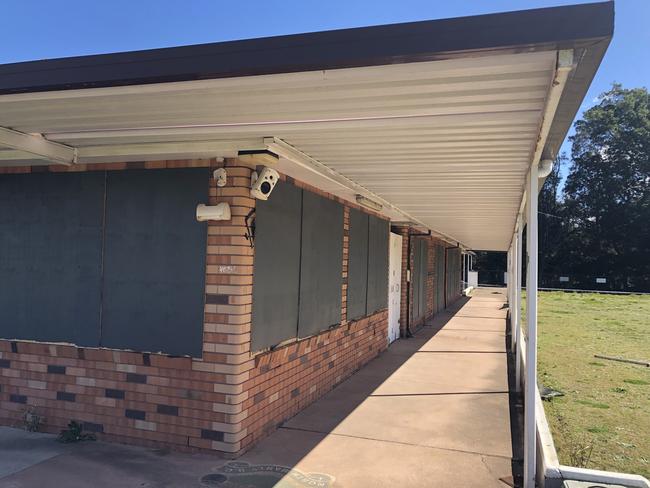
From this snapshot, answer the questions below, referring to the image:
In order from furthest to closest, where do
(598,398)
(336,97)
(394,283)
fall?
(394,283) → (598,398) → (336,97)

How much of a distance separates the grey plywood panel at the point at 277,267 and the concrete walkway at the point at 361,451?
3.30 ft

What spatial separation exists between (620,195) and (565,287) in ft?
42.4

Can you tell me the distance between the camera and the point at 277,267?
Answer: 5.00 m

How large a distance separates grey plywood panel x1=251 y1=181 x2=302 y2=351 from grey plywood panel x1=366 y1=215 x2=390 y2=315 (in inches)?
130

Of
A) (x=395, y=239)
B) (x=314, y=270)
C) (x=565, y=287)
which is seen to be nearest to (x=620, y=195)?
(x=565, y=287)

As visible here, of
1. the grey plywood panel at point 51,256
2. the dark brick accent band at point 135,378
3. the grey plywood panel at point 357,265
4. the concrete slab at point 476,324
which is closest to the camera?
the dark brick accent band at point 135,378

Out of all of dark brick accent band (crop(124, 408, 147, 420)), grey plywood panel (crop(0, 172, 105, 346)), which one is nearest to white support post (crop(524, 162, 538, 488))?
dark brick accent band (crop(124, 408, 147, 420))

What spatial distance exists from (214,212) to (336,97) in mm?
1813

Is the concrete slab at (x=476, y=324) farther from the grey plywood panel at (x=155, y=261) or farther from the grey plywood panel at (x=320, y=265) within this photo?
the grey plywood panel at (x=155, y=261)

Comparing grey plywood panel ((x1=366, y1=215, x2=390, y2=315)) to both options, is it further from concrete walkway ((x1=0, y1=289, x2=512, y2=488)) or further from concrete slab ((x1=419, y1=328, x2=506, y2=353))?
concrete slab ((x1=419, y1=328, x2=506, y2=353))

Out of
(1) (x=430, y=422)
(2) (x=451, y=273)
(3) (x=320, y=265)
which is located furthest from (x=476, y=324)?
(3) (x=320, y=265)

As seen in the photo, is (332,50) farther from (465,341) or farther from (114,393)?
(465,341)

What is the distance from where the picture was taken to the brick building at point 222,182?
2.42 metres

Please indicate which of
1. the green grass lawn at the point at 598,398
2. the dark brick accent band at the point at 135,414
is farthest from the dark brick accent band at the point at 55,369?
the green grass lawn at the point at 598,398
